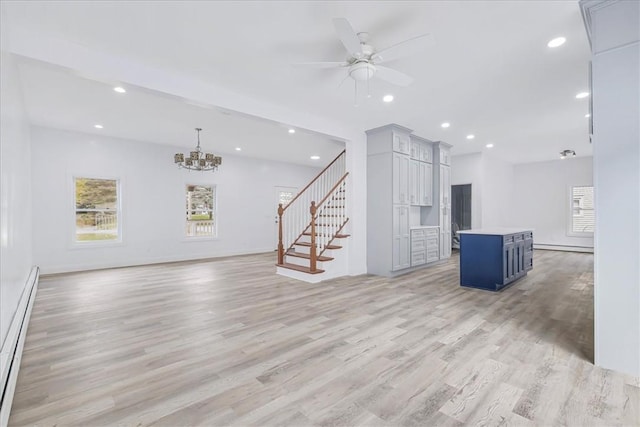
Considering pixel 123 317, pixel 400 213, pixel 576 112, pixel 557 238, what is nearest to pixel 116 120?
pixel 123 317

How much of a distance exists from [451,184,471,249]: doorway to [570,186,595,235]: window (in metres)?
3.04

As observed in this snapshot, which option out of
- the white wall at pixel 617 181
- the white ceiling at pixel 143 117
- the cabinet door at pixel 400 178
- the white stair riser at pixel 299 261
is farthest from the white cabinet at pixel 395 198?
the white wall at pixel 617 181

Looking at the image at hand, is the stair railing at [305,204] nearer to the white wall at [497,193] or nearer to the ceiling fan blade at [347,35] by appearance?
the ceiling fan blade at [347,35]

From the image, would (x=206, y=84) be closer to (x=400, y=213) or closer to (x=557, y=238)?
(x=400, y=213)

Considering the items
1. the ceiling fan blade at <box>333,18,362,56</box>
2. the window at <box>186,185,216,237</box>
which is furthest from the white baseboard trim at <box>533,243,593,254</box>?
the window at <box>186,185,216,237</box>

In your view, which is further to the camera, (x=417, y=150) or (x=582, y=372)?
(x=417, y=150)

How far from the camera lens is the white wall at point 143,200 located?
235 inches

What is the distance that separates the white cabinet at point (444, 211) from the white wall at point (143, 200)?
5.04 metres

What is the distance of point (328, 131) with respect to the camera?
213 inches

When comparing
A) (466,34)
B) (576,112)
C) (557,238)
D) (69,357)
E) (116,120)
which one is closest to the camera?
(69,357)

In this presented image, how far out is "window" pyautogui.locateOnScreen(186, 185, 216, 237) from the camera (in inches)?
322

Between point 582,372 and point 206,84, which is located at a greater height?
point 206,84

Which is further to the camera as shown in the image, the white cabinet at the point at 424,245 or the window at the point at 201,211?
the window at the point at 201,211

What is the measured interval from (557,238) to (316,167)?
8.23m
